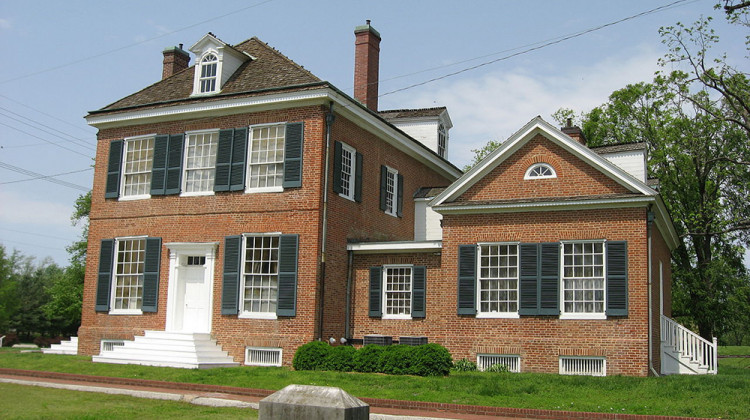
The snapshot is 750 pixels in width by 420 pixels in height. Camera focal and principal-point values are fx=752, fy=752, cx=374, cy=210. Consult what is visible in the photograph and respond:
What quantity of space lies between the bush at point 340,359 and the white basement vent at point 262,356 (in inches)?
91.9

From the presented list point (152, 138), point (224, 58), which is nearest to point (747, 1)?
point (224, 58)

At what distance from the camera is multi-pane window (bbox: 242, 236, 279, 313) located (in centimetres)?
2092

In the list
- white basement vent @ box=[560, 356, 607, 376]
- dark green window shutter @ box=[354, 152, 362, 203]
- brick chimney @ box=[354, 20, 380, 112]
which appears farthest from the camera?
brick chimney @ box=[354, 20, 380, 112]

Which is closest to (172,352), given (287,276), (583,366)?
(287,276)

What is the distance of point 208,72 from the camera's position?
76.4ft

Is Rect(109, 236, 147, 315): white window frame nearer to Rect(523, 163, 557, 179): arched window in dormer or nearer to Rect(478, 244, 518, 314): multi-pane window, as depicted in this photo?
Rect(478, 244, 518, 314): multi-pane window

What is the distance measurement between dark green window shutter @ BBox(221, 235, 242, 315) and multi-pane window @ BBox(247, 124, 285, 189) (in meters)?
1.71

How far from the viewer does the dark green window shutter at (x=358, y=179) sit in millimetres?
22672

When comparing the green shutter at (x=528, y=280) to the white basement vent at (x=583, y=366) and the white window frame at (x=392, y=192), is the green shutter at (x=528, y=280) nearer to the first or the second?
the white basement vent at (x=583, y=366)

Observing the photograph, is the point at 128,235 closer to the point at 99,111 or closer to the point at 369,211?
the point at 99,111

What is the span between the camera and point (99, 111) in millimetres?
24281

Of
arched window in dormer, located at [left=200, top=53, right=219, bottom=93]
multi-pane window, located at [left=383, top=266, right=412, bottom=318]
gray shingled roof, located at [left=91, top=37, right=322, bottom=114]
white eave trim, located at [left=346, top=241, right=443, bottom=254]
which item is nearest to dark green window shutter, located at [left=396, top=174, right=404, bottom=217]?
white eave trim, located at [left=346, top=241, right=443, bottom=254]

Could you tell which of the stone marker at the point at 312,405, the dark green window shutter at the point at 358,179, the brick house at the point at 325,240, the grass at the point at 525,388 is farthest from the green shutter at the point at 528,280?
the stone marker at the point at 312,405

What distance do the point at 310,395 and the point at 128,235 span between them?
17.9m
